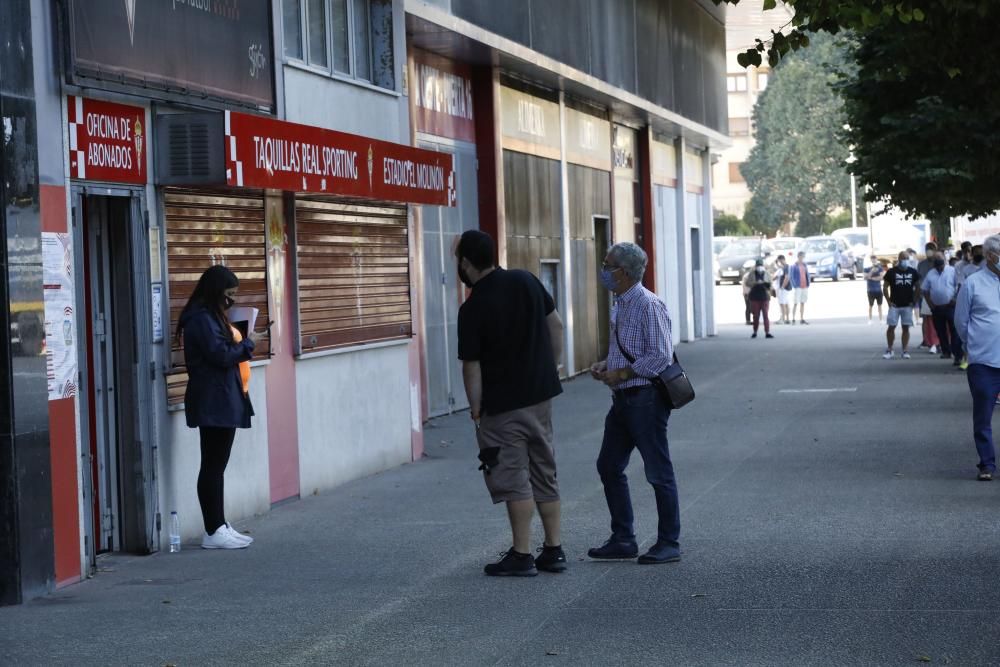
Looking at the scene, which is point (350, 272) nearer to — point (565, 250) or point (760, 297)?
point (565, 250)

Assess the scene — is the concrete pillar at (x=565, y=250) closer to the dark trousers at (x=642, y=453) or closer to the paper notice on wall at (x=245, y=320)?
the paper notice on wall at (x=245, y=320)

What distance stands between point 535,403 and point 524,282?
0.64 metres

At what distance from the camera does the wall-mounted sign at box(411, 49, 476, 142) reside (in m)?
19.0

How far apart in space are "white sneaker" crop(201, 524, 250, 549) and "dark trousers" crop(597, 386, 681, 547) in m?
2.50

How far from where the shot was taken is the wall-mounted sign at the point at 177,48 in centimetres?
979

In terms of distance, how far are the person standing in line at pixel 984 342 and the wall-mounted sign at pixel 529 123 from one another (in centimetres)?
980

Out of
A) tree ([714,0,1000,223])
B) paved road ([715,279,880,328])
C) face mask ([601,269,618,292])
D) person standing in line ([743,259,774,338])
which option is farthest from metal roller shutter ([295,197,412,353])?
paved road ([715,279,880,328])

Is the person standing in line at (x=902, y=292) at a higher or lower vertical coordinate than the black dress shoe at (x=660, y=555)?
higher

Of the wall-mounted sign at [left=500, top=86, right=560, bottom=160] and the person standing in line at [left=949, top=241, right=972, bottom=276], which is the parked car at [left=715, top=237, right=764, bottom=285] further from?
the wall-mounted sign at [left=500, top=86, right=560, bottom=160]

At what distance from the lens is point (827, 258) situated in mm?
71250

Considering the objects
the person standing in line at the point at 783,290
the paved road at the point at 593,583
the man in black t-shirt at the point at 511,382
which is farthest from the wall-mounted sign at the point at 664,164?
the man in black t-shirt at the point at 511,382

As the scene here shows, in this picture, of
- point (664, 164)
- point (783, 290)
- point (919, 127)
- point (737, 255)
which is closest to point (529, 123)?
point (919, 127)

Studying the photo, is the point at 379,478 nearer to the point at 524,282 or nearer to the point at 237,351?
the point at 237,351

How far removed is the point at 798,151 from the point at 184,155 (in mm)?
85665
